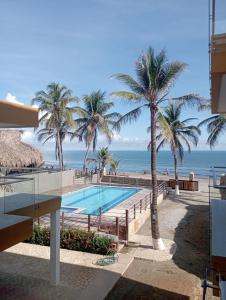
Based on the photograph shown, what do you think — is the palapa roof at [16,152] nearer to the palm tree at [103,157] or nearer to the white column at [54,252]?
the palm tree at [103,157]

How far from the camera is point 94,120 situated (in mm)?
32281

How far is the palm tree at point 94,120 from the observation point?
3203cm

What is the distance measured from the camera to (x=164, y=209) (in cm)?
1988

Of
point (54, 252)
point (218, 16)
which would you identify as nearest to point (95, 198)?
point (54, 252)

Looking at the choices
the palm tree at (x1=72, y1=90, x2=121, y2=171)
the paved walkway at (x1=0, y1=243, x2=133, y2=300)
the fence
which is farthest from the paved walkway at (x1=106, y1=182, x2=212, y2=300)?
the palm tree at (x1=72, y1=90, x2=121, y2=171)

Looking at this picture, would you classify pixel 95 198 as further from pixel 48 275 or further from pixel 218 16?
pixel 218 16

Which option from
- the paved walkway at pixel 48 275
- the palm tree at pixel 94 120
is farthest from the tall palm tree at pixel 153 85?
the palm tree at pixel 94 120

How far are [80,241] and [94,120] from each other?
20.8 metres

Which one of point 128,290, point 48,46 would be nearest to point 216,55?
point 128,290

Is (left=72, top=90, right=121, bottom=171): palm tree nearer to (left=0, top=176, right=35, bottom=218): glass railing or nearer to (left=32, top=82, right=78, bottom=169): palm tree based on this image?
(left=32, top=82, right=78, bottom=169): palm tree

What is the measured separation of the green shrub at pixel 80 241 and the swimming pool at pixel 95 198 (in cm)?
644

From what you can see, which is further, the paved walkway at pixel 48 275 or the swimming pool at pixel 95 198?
the swimming pool at pixel 95 198

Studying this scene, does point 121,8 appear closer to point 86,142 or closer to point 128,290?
point 128,290

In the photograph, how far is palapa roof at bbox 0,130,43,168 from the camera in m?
22.3
